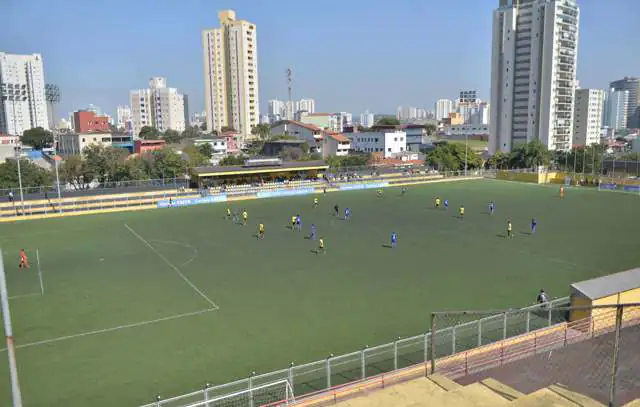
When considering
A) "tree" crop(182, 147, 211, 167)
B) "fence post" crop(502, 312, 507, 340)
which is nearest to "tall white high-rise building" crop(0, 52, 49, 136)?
"tree" crop(182, 147, 211, 167)

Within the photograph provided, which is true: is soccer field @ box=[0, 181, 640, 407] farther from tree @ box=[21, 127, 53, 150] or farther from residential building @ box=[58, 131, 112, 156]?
tree @ box=[21, 127, 53, 150]

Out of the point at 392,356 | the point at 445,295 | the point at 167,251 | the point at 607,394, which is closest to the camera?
the point at 607,394

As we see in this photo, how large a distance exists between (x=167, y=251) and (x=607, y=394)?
2401cm

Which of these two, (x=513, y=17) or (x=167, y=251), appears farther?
(x=513, y=17)

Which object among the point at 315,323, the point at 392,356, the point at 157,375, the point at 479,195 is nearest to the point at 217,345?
the point at 157,375

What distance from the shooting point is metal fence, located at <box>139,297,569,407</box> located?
1242 cm

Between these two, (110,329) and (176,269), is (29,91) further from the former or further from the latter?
(110,329)

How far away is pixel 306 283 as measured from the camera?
22453 millimetres

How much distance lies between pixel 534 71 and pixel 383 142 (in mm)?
33362

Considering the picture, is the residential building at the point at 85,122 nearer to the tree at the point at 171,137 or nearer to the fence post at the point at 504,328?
the tree at the point at 171,137

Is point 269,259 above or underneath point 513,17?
underneath

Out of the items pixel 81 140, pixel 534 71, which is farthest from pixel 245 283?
pixel 534 71

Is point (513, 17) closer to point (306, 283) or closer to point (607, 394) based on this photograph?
point (306, 283)

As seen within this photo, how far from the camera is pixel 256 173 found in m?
57.8
